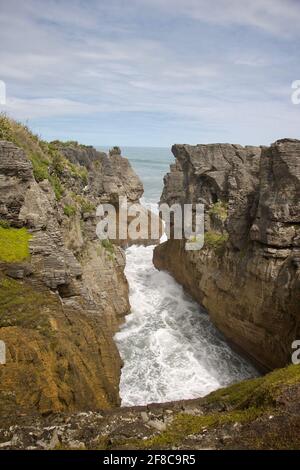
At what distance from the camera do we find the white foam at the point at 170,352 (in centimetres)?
1794

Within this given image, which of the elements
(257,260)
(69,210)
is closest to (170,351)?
(257,260)

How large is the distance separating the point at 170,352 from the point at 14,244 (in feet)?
40.3

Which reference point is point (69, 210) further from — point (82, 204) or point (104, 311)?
point (104, 311)

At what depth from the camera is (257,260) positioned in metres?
18.9

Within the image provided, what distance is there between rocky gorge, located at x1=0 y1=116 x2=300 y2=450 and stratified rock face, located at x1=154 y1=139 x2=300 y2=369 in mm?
62

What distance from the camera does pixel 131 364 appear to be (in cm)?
1975

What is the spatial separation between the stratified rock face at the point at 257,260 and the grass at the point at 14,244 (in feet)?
34.8

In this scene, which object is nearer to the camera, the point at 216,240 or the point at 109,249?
the point at 109,249

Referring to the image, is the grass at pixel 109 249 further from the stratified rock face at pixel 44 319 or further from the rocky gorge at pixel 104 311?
the stratified rock face at pixel 44 319

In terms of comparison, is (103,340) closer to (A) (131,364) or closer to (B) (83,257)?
(B) (83,257)

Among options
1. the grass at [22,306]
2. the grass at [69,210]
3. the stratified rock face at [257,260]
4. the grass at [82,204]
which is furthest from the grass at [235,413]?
the grass at [82,204]

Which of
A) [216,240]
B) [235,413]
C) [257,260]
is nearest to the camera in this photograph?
[235,413]

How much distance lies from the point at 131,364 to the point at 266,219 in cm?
946
